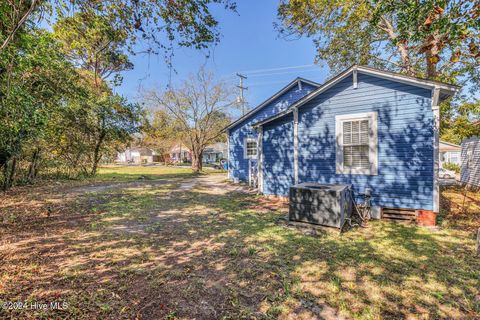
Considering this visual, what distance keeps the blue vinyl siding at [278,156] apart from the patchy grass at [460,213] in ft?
14.5

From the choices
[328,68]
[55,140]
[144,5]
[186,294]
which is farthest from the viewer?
[328,68]

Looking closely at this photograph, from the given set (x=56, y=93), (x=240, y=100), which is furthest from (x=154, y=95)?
(x=56, y=93)

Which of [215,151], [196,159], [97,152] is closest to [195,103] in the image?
[196,159]

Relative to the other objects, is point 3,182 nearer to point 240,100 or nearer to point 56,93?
point 56,93

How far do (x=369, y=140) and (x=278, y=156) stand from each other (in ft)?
10.1

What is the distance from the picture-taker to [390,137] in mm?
6129

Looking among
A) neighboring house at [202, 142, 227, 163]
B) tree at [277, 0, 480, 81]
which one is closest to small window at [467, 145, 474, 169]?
tree at [277, 0, 480, 81]

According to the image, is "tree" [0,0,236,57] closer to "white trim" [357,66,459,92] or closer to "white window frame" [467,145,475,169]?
"white trim" [357,66,459,92]

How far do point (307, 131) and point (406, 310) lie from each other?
572 centimetres

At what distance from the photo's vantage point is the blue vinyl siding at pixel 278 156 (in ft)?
26.6

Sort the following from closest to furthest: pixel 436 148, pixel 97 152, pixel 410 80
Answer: pixel 436 148 → pixel 410 80 → pixel 97 152

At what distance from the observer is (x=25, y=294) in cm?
256

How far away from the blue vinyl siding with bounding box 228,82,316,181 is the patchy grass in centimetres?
806

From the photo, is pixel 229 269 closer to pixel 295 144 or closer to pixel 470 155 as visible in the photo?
pixel 295 144
